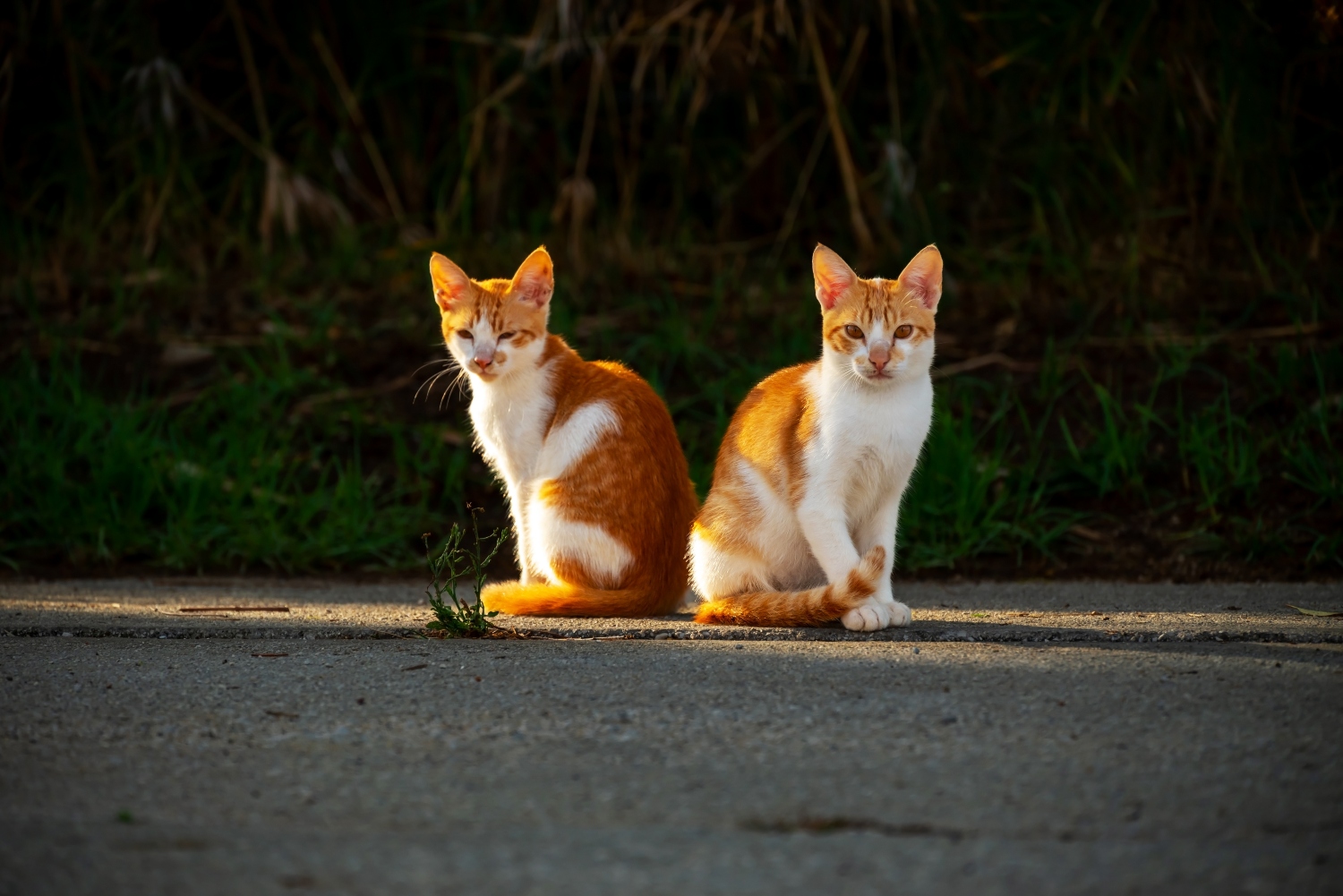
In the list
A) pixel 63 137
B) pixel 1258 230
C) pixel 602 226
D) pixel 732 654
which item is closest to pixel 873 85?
pixel 602 226

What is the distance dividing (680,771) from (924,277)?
1.88 m

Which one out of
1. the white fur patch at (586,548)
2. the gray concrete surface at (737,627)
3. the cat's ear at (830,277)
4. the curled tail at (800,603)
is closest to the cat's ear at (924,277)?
the cat's ear at (830,277)

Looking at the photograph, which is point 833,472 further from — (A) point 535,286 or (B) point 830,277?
(A) point 535,286

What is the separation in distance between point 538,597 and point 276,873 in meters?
2.02

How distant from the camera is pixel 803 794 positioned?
2.14 meters

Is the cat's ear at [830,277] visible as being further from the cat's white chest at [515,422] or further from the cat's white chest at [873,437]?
the cat's white chest at [515,422]

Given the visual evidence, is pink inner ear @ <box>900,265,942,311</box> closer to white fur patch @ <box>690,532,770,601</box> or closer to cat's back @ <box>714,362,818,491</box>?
cat's back @ <box>714,362,818,491</box>

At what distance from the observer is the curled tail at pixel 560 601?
386cm

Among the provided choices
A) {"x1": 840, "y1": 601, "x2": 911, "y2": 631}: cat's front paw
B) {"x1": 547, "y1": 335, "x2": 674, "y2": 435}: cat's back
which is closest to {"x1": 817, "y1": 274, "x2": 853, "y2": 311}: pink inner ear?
{"x1": 547, "y1": 335, "x2": 674, "y2": 435}: cat's back

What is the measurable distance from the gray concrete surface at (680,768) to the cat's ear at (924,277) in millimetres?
1010

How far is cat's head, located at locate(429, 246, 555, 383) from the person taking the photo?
4176 mm

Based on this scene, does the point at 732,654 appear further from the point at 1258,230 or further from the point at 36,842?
the point at 1258,230

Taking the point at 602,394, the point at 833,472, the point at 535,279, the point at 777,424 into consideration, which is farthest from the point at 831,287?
the point at 535,279

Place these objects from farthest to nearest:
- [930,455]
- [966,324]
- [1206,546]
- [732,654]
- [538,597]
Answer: [966,324], [930,455], [1206,546], [538,597], [732,654]
